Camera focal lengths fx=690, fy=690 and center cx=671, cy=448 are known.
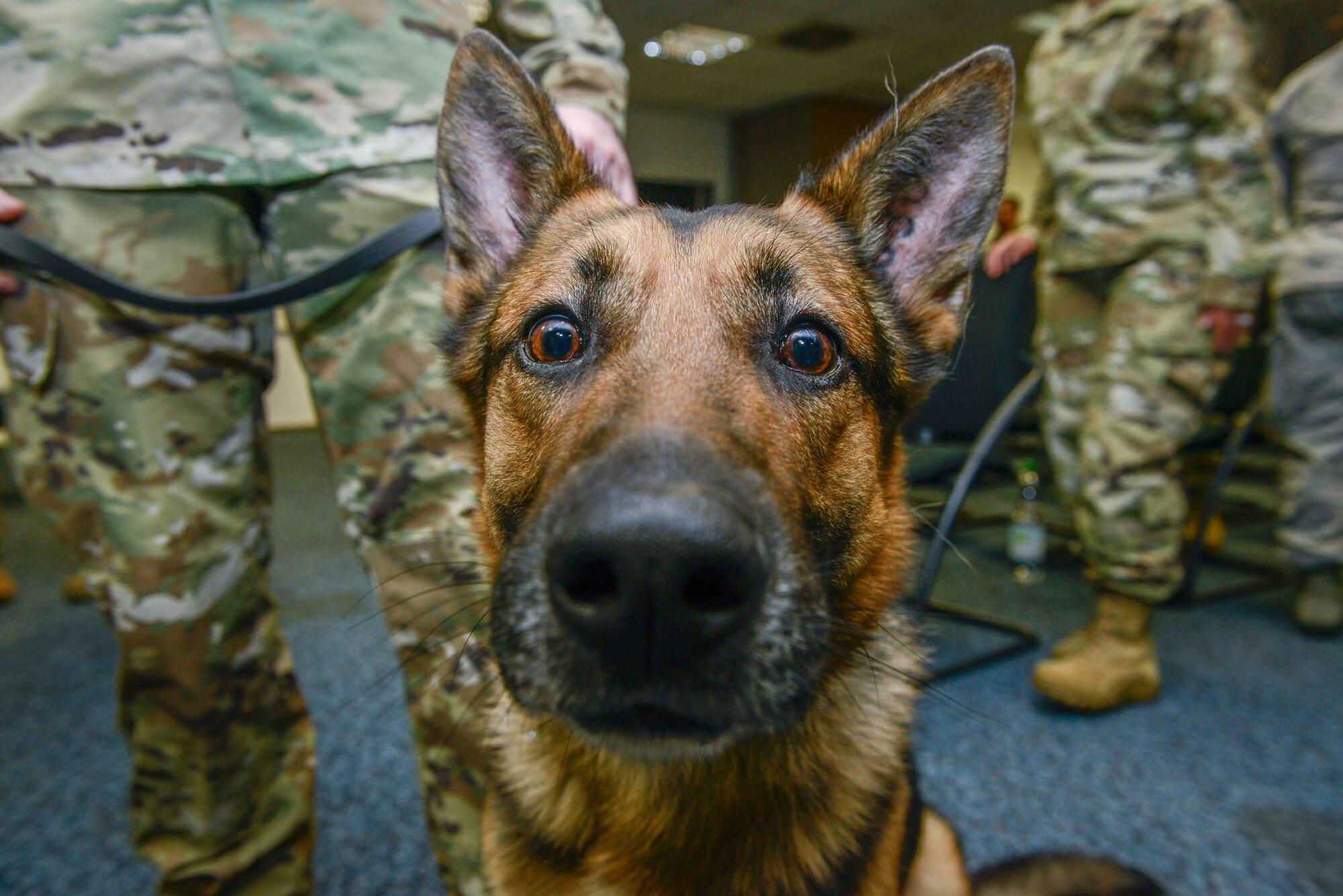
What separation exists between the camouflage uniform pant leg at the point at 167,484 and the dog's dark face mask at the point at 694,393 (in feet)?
Answer: 1.60

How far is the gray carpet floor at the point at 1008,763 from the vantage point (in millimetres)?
1772

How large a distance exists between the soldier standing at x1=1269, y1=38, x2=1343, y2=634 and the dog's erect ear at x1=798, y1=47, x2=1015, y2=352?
247 cm

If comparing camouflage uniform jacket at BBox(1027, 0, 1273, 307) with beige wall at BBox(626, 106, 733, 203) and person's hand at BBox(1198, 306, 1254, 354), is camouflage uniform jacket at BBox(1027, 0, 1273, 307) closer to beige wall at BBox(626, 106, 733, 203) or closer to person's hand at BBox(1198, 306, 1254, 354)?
person's hand at BBox(1198, 306, 1254, 354)

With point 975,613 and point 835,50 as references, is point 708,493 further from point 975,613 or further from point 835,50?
point 835,50

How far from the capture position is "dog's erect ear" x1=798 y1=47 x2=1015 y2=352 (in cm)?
116

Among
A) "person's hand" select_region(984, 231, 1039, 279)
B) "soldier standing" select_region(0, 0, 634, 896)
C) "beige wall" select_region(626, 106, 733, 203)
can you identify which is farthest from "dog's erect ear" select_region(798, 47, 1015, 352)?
"beige wall" select_region(626, 106, 733, 203)

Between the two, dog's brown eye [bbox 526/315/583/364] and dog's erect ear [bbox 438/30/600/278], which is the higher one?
dog's erect ear [bbox 438/30/600/278]

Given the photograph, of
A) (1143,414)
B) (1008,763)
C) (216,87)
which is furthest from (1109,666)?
(216,87)

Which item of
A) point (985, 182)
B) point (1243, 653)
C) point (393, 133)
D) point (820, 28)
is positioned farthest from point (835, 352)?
point (820, 28)

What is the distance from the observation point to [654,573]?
2.23 feet

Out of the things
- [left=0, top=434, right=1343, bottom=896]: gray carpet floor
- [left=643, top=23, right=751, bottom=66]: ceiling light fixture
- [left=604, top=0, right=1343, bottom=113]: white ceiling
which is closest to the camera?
[left=0, top=434, right=1343, bottom=896]: gray carpet floor

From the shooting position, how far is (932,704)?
2475 mm

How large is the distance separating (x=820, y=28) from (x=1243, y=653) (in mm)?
8557

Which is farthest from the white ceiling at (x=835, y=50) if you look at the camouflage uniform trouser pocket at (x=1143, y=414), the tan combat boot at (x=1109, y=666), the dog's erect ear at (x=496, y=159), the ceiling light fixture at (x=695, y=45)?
the dog's erect ear at (x=496, y=159)
